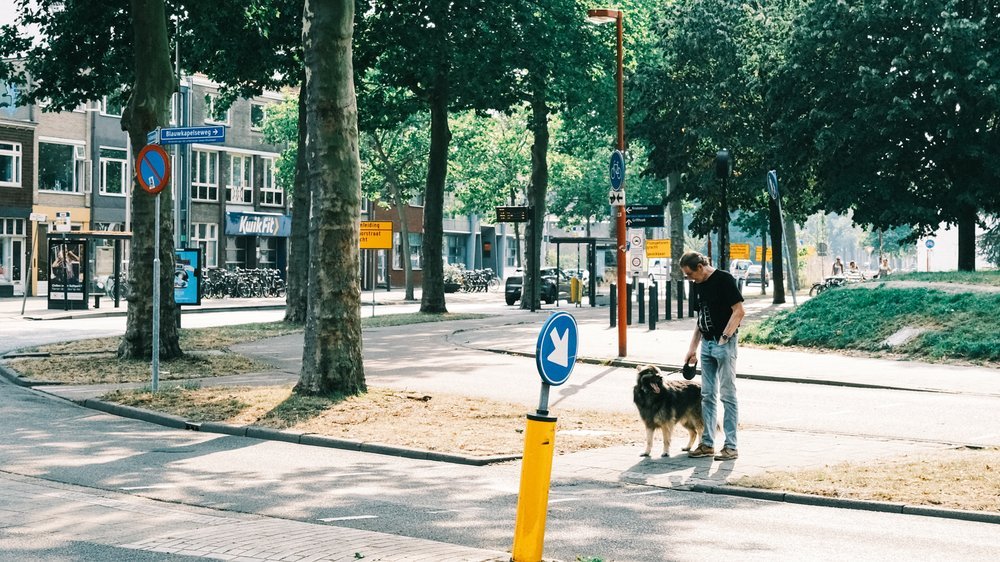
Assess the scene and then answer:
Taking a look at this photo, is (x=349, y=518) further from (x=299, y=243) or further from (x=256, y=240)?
(x=256, y=240)

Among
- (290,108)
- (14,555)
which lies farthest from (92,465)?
(290,108)

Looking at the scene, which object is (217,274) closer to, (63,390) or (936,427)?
(63,390)

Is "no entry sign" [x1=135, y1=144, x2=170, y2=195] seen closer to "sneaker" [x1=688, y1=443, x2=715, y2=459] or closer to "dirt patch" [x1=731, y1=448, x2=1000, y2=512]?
"sneaker" [x1=688, y1=443, x2=715, y2=459]

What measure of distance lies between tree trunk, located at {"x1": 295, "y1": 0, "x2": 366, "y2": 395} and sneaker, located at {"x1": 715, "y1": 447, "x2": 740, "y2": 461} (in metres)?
4.74

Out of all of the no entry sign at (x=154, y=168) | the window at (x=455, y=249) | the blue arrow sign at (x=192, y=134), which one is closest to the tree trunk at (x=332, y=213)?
the blue arrow sign at (x=192, y=134)

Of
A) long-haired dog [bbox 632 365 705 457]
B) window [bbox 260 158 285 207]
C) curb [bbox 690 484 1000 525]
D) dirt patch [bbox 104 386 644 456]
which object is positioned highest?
window [bbox 260 158 285 207]

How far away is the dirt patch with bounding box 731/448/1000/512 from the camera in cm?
835

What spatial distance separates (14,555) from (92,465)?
139 inches

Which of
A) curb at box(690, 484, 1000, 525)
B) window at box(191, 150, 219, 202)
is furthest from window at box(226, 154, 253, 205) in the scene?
curb at box(690, 484, 1000, 525)

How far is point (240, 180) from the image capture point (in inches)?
2463

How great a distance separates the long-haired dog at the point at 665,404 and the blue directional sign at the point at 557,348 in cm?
372

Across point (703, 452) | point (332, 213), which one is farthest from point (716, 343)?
point (332, 213)

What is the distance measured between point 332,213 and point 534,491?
26.4 ft

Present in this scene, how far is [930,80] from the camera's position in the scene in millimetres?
34312
